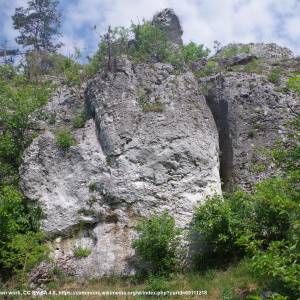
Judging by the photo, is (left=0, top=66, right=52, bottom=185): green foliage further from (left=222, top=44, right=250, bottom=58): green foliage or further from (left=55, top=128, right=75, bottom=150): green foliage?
(left=222, top=44, right=250, bottom=58): green foliage

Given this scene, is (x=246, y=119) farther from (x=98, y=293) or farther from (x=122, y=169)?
(x=98, y=293)

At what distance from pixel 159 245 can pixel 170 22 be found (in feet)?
96.2

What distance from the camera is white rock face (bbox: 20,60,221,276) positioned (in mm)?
14492

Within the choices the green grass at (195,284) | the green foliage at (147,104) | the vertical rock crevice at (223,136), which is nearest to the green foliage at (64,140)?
the green foliage at (147,104)

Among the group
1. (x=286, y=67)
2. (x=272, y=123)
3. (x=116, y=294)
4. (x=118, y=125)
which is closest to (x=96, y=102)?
(x=118, y=125)

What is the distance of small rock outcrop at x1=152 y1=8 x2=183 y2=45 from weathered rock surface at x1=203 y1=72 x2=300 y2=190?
62.6 feet

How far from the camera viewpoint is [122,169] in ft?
50.8

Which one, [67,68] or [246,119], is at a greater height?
[67,68]

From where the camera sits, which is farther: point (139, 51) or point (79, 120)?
point (139, 51)

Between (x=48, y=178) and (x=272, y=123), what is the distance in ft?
30.3

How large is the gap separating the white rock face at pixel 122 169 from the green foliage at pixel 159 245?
857 mm

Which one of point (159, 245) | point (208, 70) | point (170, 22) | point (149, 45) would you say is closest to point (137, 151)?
point (159, 245)

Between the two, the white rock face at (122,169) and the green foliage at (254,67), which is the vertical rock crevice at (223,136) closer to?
the white rock face at (122,169)

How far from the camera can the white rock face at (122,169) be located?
14492 mm
